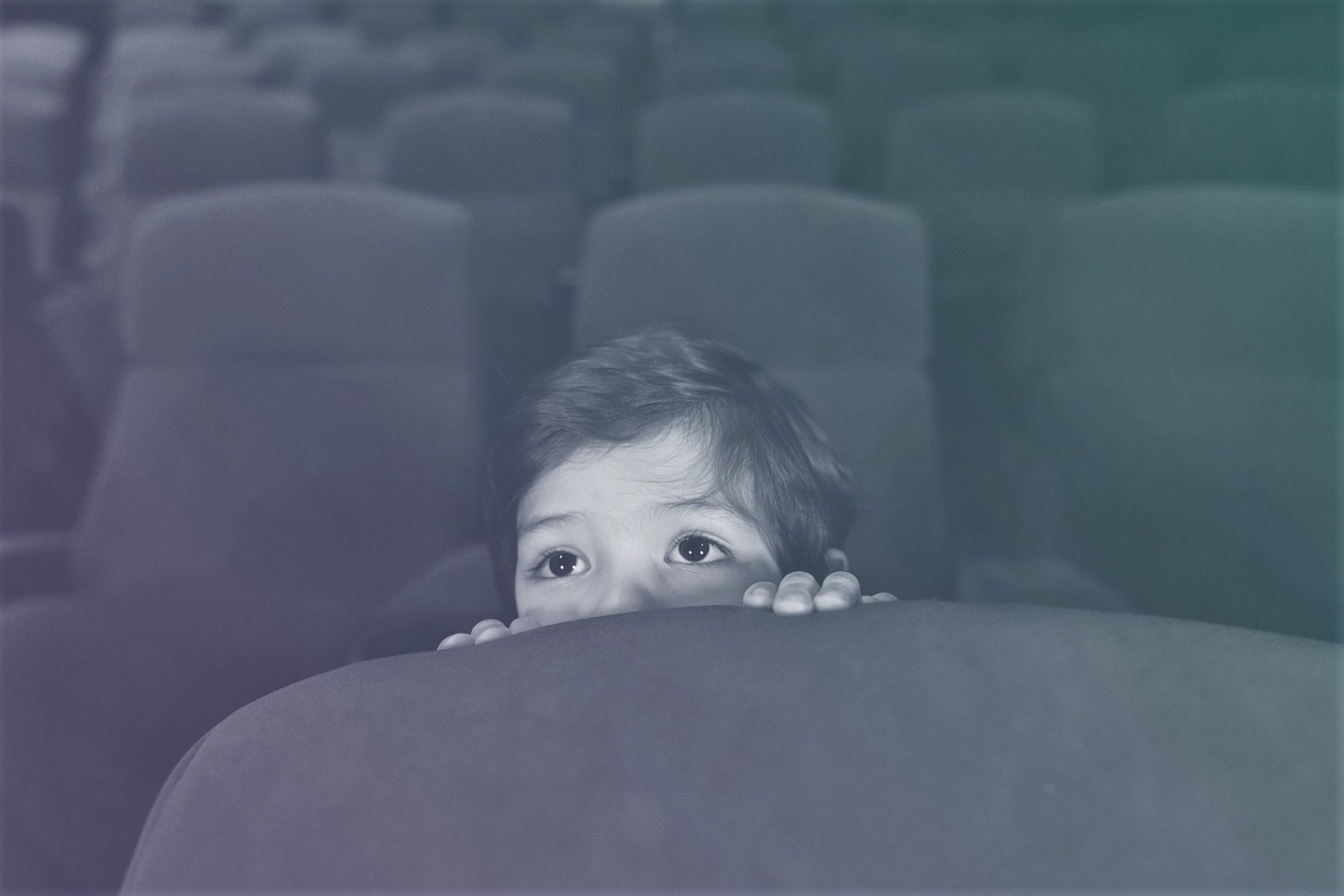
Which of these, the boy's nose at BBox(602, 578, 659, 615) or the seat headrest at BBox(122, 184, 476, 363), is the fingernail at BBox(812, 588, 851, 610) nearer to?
the boy's nose at BBox(602, 578, 659, 615)

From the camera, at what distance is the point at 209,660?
0.75 m

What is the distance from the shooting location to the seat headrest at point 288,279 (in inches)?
45.3

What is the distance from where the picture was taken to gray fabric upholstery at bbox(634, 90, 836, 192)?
195 cm

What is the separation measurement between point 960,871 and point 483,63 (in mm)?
3605

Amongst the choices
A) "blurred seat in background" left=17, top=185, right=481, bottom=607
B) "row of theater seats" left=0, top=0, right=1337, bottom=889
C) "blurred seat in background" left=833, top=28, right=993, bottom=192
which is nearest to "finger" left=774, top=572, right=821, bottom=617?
"row of theater seats" left=0, top=0, right=1337, bottom=889

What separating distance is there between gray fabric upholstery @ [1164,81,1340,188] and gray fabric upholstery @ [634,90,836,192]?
0.96 meters

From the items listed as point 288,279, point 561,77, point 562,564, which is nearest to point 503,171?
point 288,279

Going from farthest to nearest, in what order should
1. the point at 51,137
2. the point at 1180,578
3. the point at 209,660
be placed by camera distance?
the point at 51,137 → the point at 1180,578 → the point at 209,660

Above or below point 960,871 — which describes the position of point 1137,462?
below

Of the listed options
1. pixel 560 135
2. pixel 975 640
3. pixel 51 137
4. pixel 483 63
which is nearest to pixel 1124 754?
pixel 975 640

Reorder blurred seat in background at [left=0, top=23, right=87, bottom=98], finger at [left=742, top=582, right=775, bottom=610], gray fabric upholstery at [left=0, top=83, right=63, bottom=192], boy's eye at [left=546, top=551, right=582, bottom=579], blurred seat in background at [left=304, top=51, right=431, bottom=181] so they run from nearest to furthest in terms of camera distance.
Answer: finger at [left=742, top=582, right=775, bottom=610] → boy's eye at [left=546, top=551, right=582, bottom=579] → gray fabric upholstery at [left=0, top=83, right=63, bottom=192] → blurred seat in background at [left=304, top=51, right=431, bottom=181] → blurred seat in background at [left=0, top=23, right=87, bottom=98]

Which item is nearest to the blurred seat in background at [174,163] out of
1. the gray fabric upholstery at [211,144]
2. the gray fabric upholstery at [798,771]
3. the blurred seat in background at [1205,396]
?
the gray fabric upholstery at [211,144]

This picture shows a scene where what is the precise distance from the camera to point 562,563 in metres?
0.71

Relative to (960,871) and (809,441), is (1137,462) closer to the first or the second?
(809,441)
